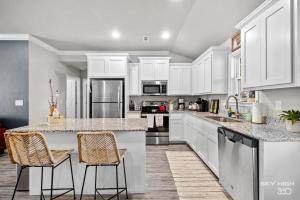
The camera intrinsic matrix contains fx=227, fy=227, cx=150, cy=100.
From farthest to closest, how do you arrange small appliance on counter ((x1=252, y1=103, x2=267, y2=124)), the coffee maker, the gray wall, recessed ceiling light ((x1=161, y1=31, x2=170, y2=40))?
the coffee maker → recessed ceiling light ((x1=161, y1=31, x2=170, y2=40)) → the gray wall → small appliance on counter ((x1=252, y1=103, x2=267, y2=124))

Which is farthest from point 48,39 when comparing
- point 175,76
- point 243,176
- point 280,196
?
point 280,196

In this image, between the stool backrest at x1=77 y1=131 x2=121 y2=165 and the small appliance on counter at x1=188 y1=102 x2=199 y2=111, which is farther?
the small appliance on counter at x1=188 y1=102 x2=199 y2=111

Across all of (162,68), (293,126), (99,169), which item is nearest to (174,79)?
(162,68)

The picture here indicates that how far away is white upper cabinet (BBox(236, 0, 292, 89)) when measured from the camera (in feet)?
6.82

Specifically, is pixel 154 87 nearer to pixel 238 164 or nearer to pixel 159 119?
pixel 159 119

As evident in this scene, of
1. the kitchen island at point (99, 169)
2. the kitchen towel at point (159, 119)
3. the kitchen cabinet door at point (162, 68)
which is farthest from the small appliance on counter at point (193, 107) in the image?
the kitchen island at point (99, 169)

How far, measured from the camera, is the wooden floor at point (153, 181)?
2816mm

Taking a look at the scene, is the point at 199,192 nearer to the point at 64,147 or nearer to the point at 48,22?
the point at 64,147

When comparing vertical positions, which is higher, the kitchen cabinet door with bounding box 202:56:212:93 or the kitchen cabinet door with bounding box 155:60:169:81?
the kitchen cabinet door with bounding box 155:60:169:81

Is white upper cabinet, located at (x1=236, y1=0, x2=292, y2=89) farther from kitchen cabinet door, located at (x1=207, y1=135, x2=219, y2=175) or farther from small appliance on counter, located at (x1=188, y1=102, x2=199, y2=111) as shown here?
small appliance on counter, located at (x1=188, y1=102, x2=199, y2=111)

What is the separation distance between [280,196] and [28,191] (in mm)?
2876

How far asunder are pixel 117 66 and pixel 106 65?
0.94ft

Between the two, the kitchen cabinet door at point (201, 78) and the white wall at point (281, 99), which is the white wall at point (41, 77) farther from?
the white wall at point (281, 99)

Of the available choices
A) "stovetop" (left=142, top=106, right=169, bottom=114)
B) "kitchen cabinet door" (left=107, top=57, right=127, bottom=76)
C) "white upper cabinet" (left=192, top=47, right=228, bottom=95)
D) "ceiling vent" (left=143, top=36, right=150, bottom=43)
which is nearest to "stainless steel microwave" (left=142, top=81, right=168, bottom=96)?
"stovetop" (left=142, top=106, right=169, bottom=114)
